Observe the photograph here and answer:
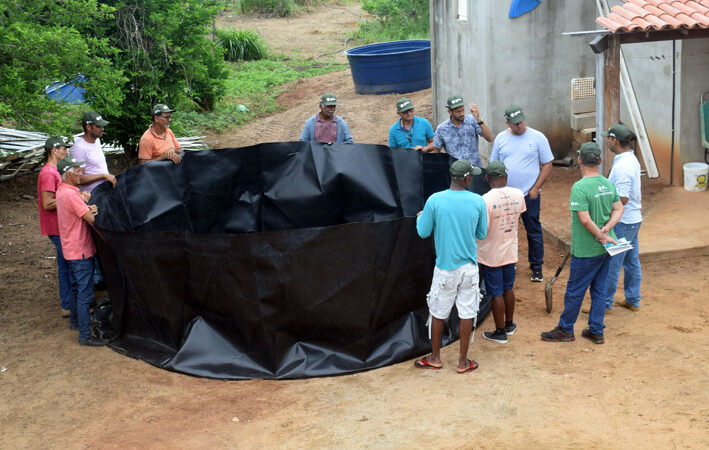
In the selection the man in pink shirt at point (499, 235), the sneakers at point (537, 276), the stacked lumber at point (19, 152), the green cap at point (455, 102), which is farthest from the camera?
the stacked lumber at point (19, 152)

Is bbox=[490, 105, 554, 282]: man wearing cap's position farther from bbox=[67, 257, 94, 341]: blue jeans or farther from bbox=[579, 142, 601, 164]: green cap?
bbox=[67, 257, 94, 341]: blue jeans

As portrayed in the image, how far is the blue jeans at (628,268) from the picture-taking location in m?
7.11

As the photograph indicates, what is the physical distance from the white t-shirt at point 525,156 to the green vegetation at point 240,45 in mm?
17271

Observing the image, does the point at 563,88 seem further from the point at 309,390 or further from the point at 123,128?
the point at 309,390

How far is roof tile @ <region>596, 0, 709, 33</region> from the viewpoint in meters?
8.73

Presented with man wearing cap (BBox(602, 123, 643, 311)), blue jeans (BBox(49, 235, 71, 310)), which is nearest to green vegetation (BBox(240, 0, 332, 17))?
blue jeans (BBox(49, 235, 71, 310))

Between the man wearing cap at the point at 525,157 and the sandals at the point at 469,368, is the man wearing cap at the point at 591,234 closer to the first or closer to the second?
the sandals at the point at 469,368

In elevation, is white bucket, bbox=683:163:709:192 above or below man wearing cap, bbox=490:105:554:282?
below

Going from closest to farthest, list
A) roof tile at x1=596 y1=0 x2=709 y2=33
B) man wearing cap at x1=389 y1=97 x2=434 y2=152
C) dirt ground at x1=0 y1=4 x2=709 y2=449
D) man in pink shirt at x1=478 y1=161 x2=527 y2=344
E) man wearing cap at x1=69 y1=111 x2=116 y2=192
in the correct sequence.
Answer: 1. dirt ground at x1=0 y1=4 x2=709 y2=449
2. man in pink shirt at x1=478 y1=161 x2=527 y2=344
3. man wearing cap at x1=69 y1=111 x2=116 y2=192
4. roof tile at x1=596 y1=0 x2=709 y2=33
5. man wearing cap at x1=389 y1=97 x2=434 y2=152

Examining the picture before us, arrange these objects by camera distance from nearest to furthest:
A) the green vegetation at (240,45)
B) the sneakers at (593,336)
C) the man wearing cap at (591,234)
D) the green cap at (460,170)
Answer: the green cap at (460,170), the man wearing cap at (591,234), the sneakers at (593,336), the green vegetation at (240,45)

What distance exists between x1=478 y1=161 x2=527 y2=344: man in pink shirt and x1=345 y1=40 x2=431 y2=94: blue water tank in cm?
1287

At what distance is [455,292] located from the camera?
6258 millimetres

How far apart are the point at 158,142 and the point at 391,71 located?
1152cm

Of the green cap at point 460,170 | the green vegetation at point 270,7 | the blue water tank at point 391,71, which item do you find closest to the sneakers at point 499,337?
the green cap at point 460,170
